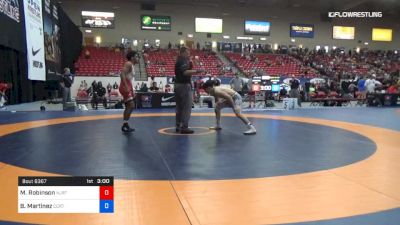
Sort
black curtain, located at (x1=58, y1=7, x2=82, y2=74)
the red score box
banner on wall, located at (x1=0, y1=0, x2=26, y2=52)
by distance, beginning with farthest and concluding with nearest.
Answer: black curtain, located at (x1=58, y1=7, x2=82, y2=74), banner on wall, located at (x1=0, y1=0, x2=26, y2=52), the red score box

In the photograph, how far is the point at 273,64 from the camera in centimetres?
2873

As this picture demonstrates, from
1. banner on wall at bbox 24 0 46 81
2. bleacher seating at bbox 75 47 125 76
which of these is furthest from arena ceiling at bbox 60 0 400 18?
banner on wall at bbox 24 0 46 81

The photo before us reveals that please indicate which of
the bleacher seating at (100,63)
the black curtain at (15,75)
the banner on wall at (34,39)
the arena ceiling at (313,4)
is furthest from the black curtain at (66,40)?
the arena ceiling at (313,4)

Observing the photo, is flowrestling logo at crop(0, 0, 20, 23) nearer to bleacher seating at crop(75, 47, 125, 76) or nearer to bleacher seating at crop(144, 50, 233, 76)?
bleacher seating at crop(75, 47, 125, 76)

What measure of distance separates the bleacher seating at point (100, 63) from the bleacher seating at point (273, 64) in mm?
9366

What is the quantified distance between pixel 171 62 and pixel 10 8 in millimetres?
16472

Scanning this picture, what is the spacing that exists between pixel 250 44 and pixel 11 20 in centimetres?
2426

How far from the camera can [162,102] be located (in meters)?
11.9

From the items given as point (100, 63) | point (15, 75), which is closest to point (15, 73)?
point (15, 75)

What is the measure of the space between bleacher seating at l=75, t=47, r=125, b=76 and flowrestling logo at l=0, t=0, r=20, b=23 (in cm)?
999

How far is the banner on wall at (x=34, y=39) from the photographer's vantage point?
10047mm

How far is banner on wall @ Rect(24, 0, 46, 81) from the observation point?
10.0 metres

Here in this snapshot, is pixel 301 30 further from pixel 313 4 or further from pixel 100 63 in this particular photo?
pixel 100 63

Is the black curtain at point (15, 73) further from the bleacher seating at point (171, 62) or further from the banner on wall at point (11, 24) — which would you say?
the bleacher seating at point (171, 62)
